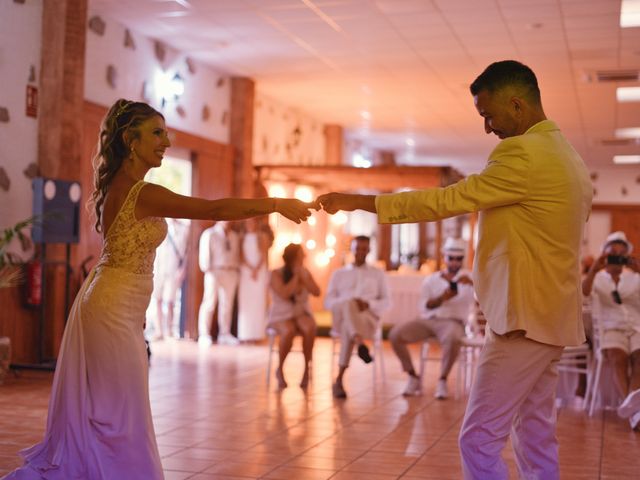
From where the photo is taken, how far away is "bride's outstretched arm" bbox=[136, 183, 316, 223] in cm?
322

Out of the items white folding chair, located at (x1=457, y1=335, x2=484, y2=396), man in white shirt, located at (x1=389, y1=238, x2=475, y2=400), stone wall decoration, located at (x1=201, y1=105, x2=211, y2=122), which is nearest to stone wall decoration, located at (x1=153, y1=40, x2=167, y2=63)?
stone wall decoration, located at (x1=201, y1=105, x2=211, y2=122)

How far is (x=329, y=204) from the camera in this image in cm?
321

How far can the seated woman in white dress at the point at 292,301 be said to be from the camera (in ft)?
25.9

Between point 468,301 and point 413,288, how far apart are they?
5496mm

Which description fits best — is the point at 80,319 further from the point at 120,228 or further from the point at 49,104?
the point at 49,104

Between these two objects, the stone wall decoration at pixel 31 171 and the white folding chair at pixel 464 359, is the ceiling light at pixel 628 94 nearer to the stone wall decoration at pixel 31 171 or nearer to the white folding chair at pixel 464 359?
the white folding chair at pixel 464 359

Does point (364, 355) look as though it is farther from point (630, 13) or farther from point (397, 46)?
point (397, 46)

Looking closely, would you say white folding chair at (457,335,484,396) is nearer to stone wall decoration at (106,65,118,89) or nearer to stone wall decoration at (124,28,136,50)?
stone wall decoration at (106,65,118,89)

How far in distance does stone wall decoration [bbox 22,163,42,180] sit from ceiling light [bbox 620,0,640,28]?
533 cm

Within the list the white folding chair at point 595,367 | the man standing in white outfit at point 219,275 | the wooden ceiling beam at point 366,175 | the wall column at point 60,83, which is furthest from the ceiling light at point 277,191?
the white folding chair at point 595,367

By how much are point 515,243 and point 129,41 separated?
781 centimetres

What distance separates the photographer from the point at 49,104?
8250mm

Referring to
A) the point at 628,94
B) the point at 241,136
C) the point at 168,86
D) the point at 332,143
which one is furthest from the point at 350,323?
the point at 332,143

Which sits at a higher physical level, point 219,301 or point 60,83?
point 60,83
